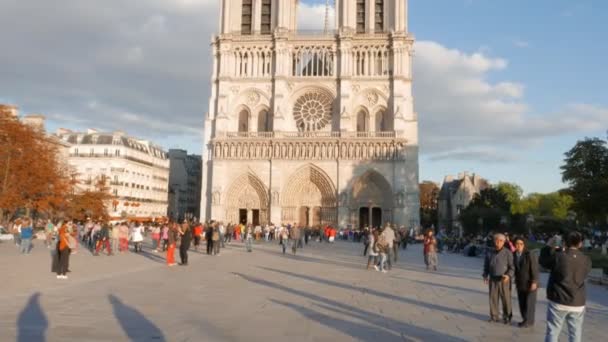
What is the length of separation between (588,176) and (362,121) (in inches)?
748

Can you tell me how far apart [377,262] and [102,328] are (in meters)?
12.7

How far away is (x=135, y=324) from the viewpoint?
787 centimetres

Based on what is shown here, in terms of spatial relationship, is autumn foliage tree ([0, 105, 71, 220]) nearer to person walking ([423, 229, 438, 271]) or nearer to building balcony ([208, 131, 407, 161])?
building balcony ([208, 131, 407, 161])

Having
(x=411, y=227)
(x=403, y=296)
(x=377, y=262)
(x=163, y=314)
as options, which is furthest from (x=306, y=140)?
(x=163, y=314)

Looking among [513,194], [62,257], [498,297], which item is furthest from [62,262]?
[513,194]

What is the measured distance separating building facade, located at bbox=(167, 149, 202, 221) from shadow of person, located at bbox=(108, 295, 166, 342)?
6580 centimetres

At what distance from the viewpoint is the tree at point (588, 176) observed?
108 feet

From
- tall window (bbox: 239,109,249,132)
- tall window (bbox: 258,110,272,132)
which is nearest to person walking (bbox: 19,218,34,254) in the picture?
tall window (bbox: 258,110,272,132)

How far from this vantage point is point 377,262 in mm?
18953

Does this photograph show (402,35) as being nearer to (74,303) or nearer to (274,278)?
(274,278)

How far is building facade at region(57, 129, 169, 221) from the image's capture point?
5972cm

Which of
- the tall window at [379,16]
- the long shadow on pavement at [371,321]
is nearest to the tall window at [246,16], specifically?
the tall window at [379,16]

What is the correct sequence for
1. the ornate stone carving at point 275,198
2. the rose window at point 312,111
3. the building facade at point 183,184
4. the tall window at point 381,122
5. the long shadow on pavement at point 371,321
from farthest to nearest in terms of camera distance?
the building facade at point 183,184, the rose window at point 312,111, the tall window at point 381,122, the ornate stone carving at point 275,198, the long shadow on pavement at point 371,321

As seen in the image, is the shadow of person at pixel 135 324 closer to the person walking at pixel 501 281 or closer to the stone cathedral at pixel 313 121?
the person walking at pixel 501 281
